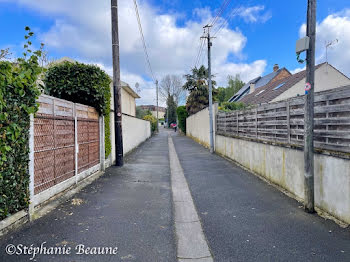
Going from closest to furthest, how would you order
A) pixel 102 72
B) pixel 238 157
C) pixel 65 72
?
pixel 65 72, pixel 102 72, pixel 238 157

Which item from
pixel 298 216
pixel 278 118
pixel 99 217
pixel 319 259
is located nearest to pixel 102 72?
pixel 99 217

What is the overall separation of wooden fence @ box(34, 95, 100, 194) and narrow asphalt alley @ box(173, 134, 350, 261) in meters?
2.84

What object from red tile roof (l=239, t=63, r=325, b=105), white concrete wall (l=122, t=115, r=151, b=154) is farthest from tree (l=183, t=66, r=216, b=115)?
white concrete wall (l=122, t=115, r=151, b=154)

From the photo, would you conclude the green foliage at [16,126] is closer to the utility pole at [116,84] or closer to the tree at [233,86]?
the utility pole at [116,84]

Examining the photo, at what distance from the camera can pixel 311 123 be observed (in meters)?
3.68

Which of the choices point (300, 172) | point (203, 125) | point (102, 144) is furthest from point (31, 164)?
point (203, 125)

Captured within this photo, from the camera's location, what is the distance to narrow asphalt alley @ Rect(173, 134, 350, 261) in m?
2.54

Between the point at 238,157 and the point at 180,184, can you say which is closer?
the point at 180,184

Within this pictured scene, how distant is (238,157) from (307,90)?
509 centimetres

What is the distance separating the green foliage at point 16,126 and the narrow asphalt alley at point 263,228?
271 centimetres

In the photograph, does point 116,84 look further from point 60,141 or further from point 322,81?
point 322,81

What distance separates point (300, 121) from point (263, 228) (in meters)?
2.41

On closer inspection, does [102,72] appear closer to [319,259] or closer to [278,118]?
[278,118]

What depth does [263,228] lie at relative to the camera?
3170 millimetres
